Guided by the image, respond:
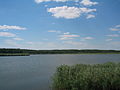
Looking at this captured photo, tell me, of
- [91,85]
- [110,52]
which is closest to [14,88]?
[91,85]

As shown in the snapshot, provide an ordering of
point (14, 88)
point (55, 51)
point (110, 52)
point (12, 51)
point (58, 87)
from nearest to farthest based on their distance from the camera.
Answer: point (58, 87)
point (14, 88)
point (12, 51)
point (55, 51)
point (110, 52)

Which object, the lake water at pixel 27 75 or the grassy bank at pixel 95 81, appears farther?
the lake water at pixel 27 75

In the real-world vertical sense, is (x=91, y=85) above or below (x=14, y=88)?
above

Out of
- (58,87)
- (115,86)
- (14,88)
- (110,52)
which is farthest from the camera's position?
(110,52)

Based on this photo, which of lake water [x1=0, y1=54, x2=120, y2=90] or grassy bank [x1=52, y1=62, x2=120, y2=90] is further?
lake water [x1=0, y1=54, x2=120, y2=90]

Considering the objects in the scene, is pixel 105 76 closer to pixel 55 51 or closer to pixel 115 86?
pixel 115 86

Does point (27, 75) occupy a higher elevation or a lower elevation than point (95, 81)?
lower

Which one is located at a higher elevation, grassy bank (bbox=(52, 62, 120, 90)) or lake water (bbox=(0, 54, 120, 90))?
grassy bank (bbox=(52, 62, 120, 90))

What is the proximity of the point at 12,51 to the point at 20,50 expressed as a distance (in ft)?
23.1

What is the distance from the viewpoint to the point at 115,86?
28.3ft

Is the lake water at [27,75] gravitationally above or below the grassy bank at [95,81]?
below

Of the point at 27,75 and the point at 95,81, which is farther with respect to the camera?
the point at 27,75

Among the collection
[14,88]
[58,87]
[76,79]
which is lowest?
[14,88]

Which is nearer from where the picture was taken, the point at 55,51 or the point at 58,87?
the point at 58,87
